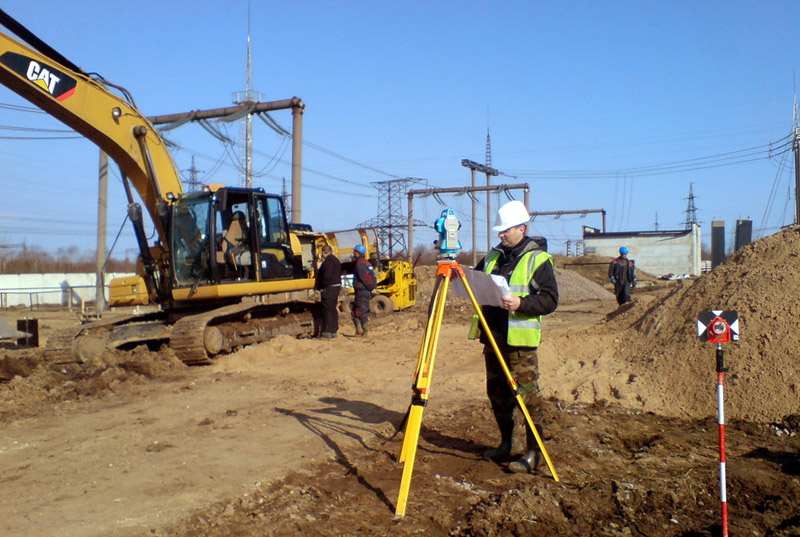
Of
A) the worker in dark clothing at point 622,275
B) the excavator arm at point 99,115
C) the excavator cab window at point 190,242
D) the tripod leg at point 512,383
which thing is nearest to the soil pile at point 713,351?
the tripod leg at point 512,383

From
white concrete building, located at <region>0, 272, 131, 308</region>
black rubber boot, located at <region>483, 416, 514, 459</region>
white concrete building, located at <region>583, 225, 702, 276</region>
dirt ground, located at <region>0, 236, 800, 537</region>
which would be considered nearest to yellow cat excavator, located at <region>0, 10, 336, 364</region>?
dirt ground, located at <region>0, 236, 800, 537</region>

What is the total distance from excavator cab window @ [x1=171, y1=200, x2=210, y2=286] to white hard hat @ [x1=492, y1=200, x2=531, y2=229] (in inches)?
267

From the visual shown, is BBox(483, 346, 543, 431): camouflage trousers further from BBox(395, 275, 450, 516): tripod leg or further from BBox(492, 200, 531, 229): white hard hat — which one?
BBox(492, 200, 531, 229): white hard hat

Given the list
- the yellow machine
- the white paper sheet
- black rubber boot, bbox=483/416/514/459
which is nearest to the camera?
the white paper sheet

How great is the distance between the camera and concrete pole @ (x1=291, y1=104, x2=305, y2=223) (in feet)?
66.9

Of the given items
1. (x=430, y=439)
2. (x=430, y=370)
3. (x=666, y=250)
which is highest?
(x=666, y=250)

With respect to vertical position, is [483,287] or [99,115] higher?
[99,115]

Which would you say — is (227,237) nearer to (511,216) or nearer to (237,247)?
(237,247)

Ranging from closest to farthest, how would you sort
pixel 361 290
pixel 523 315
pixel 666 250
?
pixel 523 315
pixel 361 290
pixel 666 250

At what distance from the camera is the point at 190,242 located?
10.9 meters

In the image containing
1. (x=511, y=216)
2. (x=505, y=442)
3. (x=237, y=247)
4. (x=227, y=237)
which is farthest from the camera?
(x=237, y=247)

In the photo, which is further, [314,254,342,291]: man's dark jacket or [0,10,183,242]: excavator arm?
[314,254,342,291]: man's dark jacket

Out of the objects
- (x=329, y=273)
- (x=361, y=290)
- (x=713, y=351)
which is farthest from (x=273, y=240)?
(x=713, y=351)

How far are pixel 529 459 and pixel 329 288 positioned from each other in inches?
324
